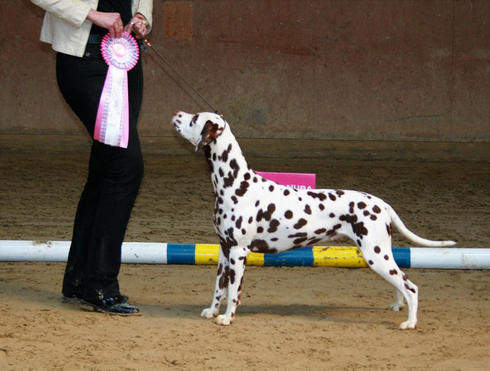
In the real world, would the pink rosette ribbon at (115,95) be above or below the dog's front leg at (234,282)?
above

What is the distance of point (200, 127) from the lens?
3.32 m

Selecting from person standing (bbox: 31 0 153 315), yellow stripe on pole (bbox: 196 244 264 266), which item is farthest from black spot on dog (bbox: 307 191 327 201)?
yellow stripe on pole (bbox: 196 244 264 266)

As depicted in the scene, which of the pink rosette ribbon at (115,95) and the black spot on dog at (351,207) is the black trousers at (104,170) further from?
the black spot on dog at (351,207)

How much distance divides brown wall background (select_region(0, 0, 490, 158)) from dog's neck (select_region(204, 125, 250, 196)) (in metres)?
5.42

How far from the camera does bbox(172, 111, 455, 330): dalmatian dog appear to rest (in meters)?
3.28

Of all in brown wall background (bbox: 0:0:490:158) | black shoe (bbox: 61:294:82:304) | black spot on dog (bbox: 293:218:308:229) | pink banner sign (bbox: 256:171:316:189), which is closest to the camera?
black spot on dog (bbox: 293:218:308:229)

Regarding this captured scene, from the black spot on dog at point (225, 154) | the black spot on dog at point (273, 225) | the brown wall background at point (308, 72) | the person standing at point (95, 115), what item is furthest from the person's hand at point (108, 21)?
the brown wall background at point (308, 72)

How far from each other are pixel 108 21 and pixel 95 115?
427 millimetres

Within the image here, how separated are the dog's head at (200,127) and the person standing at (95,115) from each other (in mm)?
233

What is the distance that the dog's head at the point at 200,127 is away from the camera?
129 inches

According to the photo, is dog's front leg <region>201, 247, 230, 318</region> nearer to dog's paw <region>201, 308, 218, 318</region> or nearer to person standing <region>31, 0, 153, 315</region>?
dog's paw <region>201, 308, 218, 318</region>

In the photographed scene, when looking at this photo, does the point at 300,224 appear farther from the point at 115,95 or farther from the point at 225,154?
the point at 115,95

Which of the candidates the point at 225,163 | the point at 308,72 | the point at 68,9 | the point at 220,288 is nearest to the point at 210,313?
the point at 220,288

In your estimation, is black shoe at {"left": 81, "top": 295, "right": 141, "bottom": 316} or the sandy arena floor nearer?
the sandy arena floor
